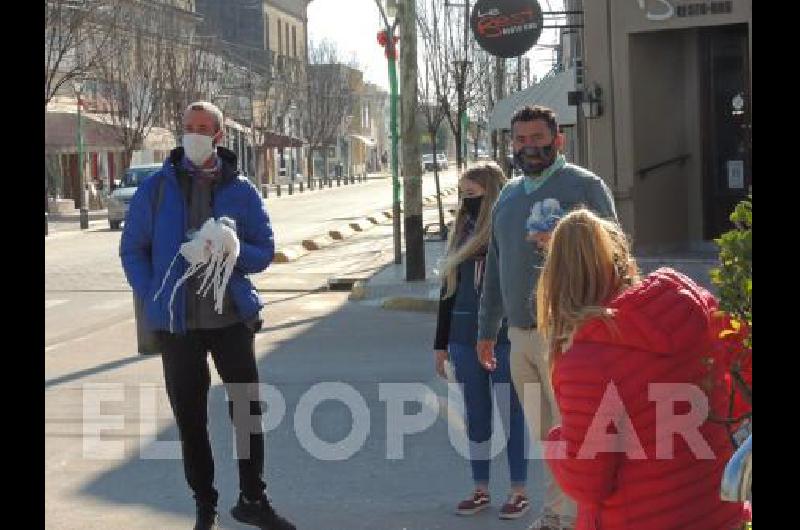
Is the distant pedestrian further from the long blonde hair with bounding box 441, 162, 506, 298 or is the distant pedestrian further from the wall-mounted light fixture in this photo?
the wall-mounted light fixture

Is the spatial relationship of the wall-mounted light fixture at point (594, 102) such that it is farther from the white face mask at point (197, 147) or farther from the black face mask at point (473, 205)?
the white face mask at point (197, 147)

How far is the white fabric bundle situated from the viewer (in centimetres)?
607

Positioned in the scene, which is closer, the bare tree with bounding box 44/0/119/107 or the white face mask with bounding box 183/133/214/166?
the white face mask with bounding box 183/133/214/166

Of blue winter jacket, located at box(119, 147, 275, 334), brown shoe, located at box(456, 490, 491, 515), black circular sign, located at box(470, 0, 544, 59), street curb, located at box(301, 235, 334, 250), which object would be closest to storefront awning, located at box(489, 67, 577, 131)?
black circular sign, located at box(470, 0, 544, 59)

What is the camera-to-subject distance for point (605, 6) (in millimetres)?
18219

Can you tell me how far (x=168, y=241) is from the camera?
6.19 m

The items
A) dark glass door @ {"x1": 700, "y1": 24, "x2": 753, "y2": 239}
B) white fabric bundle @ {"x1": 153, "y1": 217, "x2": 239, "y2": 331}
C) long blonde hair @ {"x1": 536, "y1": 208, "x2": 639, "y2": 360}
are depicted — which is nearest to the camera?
long blonde hair @ {"x1": 536, "y1": 208, "x2": 639, "y2": 360}

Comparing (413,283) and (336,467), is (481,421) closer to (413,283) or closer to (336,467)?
(336,467)

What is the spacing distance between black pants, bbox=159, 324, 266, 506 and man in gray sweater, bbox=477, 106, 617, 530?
1.20 meters

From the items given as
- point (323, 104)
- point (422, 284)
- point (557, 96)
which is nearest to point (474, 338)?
point (422, 284)

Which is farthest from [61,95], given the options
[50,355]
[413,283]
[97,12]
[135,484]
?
[135,484]

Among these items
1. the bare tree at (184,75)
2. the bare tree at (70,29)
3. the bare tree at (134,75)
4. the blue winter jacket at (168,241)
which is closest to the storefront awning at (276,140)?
the bare tree at (184,75)

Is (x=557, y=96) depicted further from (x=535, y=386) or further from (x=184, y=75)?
(x=184, y=75)

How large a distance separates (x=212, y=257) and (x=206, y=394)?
0.67 metres
